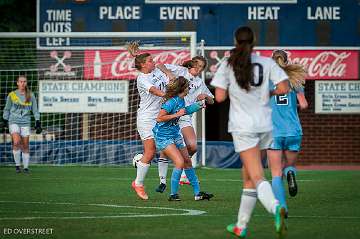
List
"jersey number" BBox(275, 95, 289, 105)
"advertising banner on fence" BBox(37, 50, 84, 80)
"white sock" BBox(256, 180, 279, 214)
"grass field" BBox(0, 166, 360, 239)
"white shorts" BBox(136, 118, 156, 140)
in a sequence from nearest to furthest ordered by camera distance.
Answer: "white sock" BBox(256, 180, 279, 214) < "grass field" BBox(0, 166, 360, 239) < "jersey number" BBox(275, 95, 289, 105) < "white shorts" BBox(136, 118, 156, 140) < "advertising banner on fence" BBox(37, 50, 84, 80)

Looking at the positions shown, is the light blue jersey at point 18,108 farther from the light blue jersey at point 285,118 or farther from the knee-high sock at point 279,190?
the knee-high sock at point 279,190

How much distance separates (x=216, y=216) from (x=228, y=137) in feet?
69.0

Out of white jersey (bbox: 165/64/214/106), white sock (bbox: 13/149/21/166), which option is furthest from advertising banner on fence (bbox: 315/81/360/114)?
white jersey (bbox: 165/64/214/106)

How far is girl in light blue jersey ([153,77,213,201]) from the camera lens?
1422 centimetres

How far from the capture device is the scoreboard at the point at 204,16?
26.2m

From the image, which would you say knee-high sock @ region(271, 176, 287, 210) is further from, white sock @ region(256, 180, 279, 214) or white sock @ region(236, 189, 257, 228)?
white sock @ region(256, 180, 279, 214)

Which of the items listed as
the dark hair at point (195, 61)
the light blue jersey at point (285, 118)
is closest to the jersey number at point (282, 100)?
the light blue jersey at point (285, 118)

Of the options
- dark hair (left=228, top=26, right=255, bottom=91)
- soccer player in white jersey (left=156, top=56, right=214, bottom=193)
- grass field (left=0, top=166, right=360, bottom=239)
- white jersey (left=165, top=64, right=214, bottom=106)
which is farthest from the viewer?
white jersey (left=165, top=64, right=214, bottom=106)

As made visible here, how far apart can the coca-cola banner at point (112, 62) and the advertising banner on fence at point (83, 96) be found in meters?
0.27

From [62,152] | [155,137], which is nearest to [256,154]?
[155,137]

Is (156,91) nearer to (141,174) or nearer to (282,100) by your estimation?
(141,174)

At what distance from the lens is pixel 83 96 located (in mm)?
27344

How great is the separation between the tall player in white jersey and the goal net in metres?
9.77

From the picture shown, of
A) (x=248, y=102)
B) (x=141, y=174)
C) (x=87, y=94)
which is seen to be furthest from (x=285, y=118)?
(x=87, y=94)
